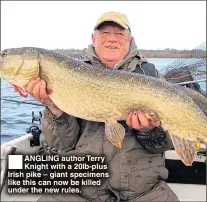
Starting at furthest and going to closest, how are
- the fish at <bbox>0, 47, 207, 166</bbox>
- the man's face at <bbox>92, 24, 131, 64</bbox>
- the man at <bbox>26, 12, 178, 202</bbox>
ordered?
1. the man's face at <bbox>92, 24, 131, 64</bbox>
2. the man at <bbox>26, 12, 178, 202</bbox>
3. the fish at <bbox>0, 47, 207, 166</bbox>

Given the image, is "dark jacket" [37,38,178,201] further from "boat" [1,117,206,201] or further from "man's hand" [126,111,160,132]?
"boat" [1,117,206,201]

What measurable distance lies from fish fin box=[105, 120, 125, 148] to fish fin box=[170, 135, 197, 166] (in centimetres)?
44

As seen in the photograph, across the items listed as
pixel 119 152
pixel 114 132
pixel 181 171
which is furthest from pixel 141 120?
pixel 181 171

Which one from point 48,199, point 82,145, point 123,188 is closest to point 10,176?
point 48,199

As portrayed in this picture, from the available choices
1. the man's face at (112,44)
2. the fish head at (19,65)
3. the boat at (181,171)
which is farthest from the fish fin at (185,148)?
the boat at (181,171)

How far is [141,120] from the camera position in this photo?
2617 millimetres

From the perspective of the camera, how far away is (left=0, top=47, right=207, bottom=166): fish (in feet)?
8.39

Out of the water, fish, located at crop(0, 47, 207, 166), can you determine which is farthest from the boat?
the water

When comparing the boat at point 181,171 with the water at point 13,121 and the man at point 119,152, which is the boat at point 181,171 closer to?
the man at point 119,152

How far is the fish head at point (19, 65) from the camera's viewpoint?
2637 millimetres

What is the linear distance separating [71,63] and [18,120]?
24.2 feet

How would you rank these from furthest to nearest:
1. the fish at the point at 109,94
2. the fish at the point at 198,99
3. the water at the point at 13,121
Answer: the water at the point at 13,121, the fish at the point at 198,99, the fish at the point at 109,94

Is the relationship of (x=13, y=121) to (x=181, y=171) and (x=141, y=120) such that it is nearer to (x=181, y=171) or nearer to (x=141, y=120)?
(x=181, y=171)

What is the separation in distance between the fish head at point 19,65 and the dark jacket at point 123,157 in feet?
1.29
